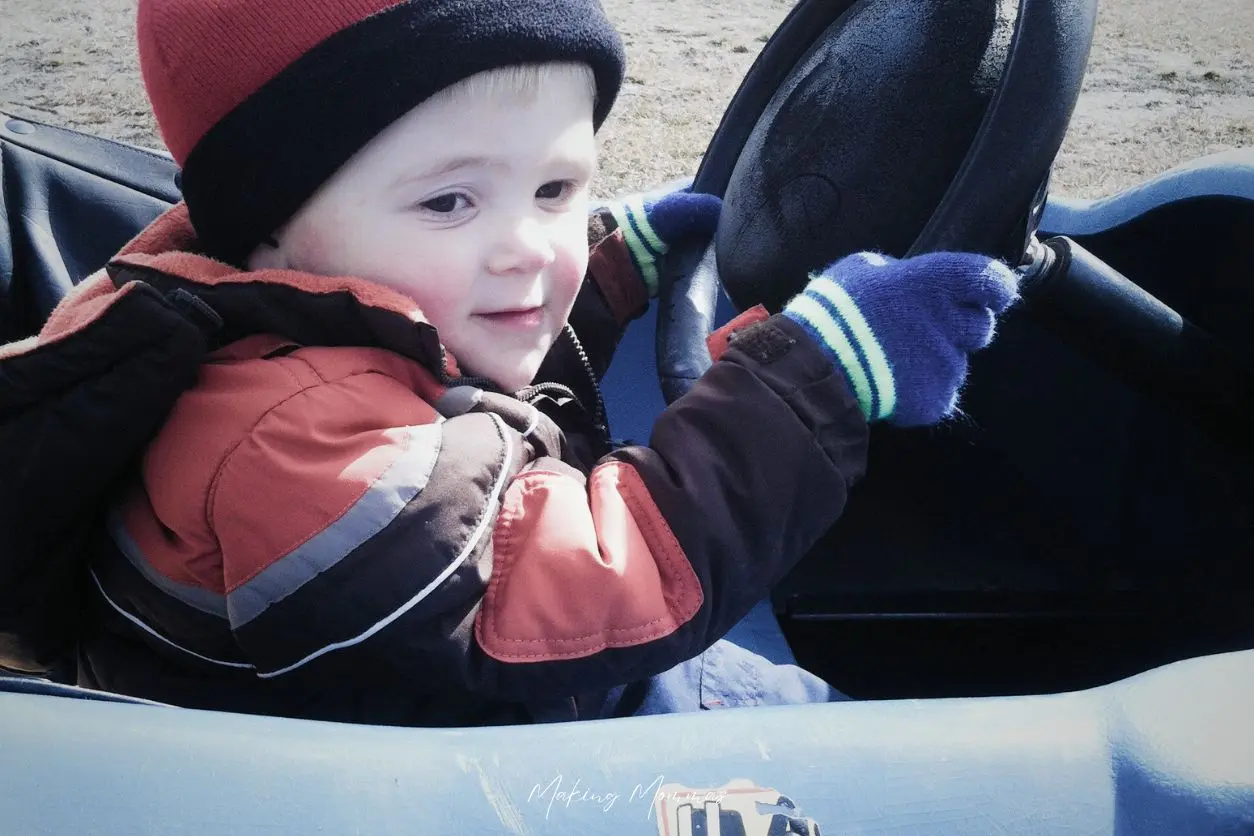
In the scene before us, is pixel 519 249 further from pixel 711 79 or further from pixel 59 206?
pixel 711 79

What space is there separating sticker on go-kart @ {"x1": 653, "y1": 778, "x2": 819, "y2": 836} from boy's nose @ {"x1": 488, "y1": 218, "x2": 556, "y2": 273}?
15.3 inches

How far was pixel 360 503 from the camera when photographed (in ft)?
1.82

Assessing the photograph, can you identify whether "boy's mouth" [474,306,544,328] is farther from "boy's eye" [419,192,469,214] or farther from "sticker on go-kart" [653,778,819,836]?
"sticker on go-kart" [653,778,819,836]

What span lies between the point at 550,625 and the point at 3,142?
0.84 metres

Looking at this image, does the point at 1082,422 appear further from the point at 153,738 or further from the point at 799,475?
the point at 153,738

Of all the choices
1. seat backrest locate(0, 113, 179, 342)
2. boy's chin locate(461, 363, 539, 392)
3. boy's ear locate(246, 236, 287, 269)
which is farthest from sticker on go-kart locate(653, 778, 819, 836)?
seat backrest locate(0, 113, 179, 342)

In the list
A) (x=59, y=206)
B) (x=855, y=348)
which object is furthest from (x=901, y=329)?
(x=59, y=206)

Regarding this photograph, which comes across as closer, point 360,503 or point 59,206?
point 360,503

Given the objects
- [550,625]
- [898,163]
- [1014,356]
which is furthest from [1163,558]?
[550,625]

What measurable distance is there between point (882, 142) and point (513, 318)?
1.02 feet

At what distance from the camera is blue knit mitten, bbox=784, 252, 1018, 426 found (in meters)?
0.67

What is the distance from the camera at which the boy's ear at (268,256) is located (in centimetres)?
73

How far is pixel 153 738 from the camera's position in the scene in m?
0.47

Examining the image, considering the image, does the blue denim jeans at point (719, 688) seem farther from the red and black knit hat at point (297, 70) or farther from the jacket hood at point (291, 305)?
the red and black knit hat at point (297, 70)
